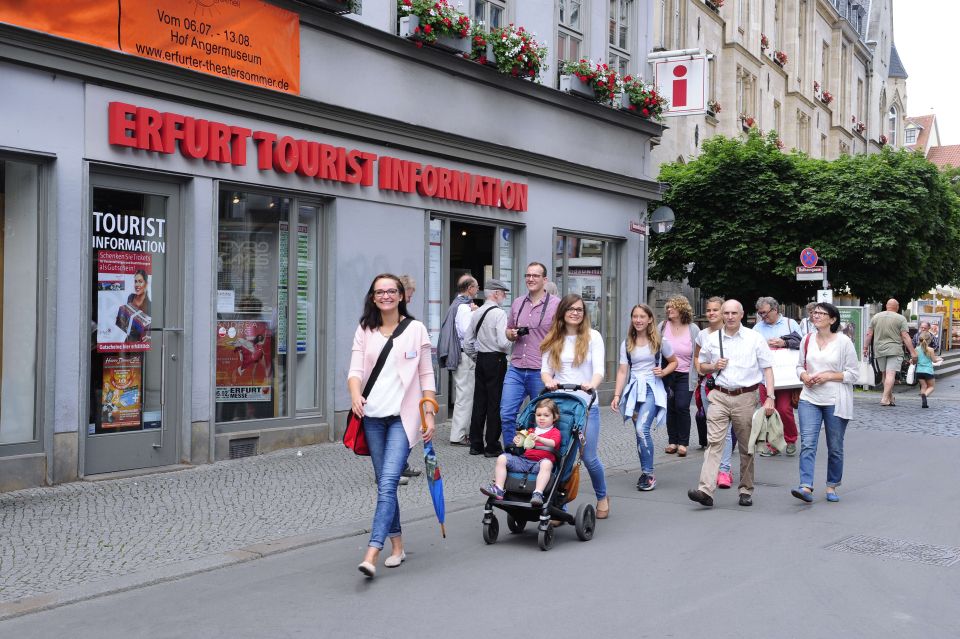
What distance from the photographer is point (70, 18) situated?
9.29 metres

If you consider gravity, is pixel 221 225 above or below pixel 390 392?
above

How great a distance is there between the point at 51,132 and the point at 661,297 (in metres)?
20.4

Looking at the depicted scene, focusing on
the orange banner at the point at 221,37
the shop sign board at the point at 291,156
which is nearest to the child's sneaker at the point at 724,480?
the shop sign board at the point at 291,156

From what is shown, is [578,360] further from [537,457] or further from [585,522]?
[585,522]

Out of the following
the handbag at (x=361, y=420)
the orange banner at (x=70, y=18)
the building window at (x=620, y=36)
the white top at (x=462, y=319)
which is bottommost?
the handbag at (x=361, y=420)

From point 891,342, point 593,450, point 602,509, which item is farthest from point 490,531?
point 891,342

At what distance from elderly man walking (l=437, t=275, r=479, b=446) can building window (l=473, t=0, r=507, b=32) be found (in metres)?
4.97

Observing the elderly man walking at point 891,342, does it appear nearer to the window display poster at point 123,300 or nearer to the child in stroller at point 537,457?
the child in stroller at point 537,457

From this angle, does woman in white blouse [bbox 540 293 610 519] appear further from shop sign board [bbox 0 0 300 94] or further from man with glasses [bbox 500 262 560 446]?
shop sign board [bbox 0 0 300 94]

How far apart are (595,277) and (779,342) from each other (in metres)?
6.23

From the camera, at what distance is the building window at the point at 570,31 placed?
17.0m

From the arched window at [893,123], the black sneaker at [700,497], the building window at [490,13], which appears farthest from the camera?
the arched window at [893,123]

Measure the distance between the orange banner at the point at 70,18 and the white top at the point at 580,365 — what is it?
5.18 meters

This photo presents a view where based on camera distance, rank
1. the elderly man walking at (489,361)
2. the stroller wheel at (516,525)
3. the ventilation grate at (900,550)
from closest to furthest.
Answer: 1. the ventilation grate at (900,550)
2. the stroller wheel at (516,525)
3. the elderly man walking at (489,361)
